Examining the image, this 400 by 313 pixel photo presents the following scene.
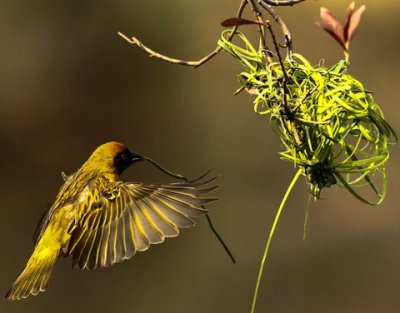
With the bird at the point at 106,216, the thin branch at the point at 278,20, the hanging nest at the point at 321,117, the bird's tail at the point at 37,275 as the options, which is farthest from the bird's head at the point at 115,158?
the thin branch at the point at 278,20

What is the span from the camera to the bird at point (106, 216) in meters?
2.14

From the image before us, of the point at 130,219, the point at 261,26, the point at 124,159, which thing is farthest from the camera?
the point at 124,159

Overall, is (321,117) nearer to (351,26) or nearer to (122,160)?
(351,26)

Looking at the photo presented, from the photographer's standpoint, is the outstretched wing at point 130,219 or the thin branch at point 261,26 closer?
the thin branch at point 261,26

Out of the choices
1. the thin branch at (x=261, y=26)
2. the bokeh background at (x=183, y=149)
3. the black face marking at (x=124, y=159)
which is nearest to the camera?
the thin branch at (x=261, y=26)

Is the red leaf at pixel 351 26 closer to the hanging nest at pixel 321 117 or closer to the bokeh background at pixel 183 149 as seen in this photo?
the hanging nest at pixel 321 117

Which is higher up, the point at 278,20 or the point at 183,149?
the point at 183,149

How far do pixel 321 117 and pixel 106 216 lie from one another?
689 mm

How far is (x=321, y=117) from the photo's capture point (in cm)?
184

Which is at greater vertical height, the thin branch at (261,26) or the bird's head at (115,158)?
the bird's head at (115,158)

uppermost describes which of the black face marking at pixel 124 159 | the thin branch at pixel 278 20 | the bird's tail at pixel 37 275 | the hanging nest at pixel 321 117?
the black face marking at pixel 124 159

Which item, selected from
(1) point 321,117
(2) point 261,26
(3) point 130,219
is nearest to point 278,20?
(2) point 261,26

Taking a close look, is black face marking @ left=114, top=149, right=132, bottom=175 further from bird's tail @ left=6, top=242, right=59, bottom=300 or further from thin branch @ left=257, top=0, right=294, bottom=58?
thin branch @ left=257, top=0, right=294, bottom=58

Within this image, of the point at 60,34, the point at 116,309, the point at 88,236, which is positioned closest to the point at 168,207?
the point at 88,236
